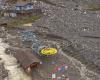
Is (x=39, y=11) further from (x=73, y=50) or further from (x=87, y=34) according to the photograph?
(x=73, y=50)

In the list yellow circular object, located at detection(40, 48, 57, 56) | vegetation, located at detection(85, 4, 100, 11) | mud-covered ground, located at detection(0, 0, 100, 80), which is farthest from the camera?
vegetation, located at detection(85, 4, 100, 11)

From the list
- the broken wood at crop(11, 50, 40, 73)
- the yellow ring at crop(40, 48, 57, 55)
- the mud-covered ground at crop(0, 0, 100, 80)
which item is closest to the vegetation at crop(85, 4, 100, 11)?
the mud-covered ground at crop(0, 0, 100, 80)

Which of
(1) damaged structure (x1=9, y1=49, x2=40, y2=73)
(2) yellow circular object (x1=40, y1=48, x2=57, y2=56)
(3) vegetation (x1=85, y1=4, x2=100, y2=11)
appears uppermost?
(3) vegetation (x1=85, y1=4, x2=100, y2=11)

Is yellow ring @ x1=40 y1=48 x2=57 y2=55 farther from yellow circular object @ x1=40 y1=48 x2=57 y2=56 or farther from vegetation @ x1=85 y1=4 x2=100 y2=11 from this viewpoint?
vegetation @ x1=85 y1=4 x2=100 y2=11

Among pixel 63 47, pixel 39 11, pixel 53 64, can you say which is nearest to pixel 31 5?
pixel 39 11

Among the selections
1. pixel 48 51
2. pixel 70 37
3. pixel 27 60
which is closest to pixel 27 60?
pixel 27 60

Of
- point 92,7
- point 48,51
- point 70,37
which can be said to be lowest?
point 70,37

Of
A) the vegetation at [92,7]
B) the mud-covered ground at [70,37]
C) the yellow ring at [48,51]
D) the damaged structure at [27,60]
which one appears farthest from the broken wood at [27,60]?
the vegetation at [92,7]

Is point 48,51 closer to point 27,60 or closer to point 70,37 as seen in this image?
point 27,60
